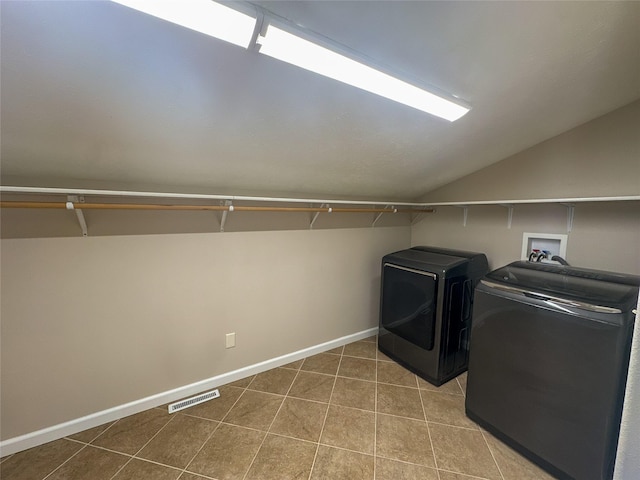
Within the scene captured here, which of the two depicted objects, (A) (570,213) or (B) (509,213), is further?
(B) (509,213)

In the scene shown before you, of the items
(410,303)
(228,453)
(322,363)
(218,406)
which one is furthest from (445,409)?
(218,406)

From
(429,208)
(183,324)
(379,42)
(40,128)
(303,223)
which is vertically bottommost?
(183,324)

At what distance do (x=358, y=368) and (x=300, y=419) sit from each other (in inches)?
28.7

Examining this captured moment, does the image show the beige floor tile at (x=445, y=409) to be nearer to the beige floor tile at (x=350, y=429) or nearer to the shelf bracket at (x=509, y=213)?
the beige floor tile at (x=350, y=429)

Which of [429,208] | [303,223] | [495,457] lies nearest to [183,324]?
[303,223]

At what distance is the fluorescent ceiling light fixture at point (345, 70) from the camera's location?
842 millimetres

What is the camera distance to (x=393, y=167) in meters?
1.98

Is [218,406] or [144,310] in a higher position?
[144,310]

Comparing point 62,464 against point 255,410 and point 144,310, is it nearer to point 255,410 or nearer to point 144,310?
point 144,310

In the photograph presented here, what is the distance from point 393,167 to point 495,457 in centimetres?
189

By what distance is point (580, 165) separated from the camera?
1772 millimetres

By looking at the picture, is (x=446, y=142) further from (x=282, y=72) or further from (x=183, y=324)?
(x=183, y=324)

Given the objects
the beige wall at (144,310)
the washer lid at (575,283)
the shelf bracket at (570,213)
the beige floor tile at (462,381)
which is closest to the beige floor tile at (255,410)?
the beige wall at (144,310)

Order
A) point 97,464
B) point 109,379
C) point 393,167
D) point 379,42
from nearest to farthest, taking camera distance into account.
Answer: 1. point 379,42
2. point 97,464
3. point 109,379
4. point 393,167
